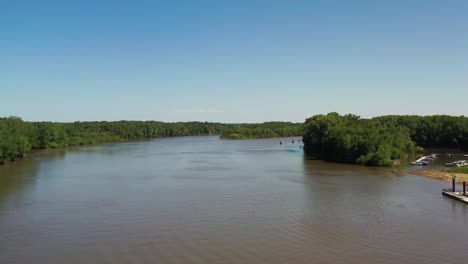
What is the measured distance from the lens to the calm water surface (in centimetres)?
1540

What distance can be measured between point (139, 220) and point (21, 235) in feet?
17.1

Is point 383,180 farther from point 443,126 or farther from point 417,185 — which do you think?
point 443,126

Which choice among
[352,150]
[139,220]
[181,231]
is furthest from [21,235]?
[352,150]

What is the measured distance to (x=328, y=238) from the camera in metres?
17.2

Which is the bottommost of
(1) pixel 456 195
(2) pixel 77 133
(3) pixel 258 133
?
Result: (1) pixel 456 195

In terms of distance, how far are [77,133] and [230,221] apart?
88279 millimetres

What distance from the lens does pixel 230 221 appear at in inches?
781

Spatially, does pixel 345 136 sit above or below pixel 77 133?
above

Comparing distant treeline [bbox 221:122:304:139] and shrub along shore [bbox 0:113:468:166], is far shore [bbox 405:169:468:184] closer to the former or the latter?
shrub along shore [bbox 0:113:468:166]

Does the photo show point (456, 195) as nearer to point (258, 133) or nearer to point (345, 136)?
point (345, 136)

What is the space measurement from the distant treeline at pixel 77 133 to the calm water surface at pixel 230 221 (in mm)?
19366

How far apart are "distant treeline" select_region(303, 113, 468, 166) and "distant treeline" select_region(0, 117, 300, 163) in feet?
132

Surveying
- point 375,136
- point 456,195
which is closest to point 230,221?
point 456,195

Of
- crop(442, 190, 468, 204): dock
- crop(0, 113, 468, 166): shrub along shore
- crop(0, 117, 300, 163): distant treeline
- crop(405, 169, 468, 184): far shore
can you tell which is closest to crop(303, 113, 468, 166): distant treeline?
crop(0, 113, 468, 166): shrub along shore
